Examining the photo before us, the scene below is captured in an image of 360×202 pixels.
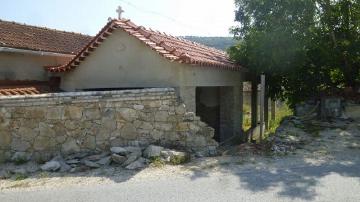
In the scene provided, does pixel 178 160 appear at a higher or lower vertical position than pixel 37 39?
lower

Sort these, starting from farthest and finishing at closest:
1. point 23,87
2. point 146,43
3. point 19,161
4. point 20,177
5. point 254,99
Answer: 1. point 254,99
2. point 23,87
3. point 146,43
4. point 19,161
5. point 20,177

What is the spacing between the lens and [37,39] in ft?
50.1

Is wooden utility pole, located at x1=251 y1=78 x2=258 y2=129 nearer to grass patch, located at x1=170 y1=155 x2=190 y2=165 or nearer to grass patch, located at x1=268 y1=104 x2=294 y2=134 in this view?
grass patch, located at x1=268 y1=104 x2=294 y2=134

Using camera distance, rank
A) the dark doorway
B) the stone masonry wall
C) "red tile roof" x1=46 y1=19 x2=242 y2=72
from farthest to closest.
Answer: the dark doorway → "red tile roof" x1=46 y1=19 x2=242 y2=72 → the stone masonry wall

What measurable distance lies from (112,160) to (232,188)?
125 inches

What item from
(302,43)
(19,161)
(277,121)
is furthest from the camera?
(277,121)

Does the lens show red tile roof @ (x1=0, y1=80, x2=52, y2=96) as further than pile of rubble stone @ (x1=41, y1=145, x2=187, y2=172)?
Yes

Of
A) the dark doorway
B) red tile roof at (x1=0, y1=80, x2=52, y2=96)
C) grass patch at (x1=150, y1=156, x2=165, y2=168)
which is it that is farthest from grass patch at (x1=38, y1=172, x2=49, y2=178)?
the dark doorway

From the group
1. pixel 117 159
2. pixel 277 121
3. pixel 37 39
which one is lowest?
pixel 117 159

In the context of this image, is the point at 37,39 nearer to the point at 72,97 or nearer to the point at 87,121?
the point at 72,97

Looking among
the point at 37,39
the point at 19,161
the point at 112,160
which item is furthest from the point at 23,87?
the point at 112,160

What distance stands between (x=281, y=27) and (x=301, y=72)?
6.49 feet

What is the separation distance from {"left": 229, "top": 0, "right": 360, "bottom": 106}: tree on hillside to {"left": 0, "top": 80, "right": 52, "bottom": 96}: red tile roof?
700cm

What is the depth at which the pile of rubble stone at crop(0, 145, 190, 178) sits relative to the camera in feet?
29.4
